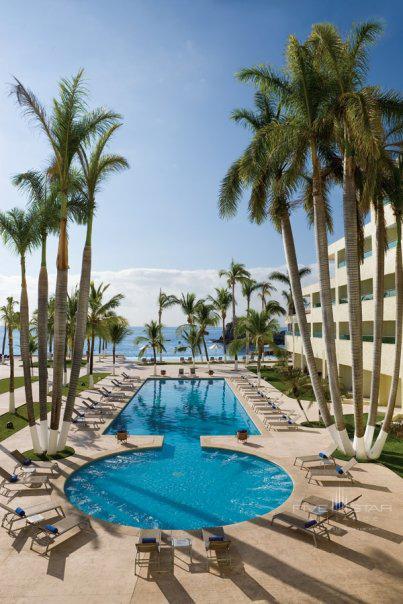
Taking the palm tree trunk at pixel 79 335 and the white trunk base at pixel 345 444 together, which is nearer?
the white trunk base at pixel 345 444

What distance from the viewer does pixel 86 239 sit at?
16328 millimetres

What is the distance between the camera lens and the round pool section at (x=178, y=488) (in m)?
11.7

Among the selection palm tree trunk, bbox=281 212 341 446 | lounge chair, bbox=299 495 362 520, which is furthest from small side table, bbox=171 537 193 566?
palm tree trunk, bbox=281 212 341 446

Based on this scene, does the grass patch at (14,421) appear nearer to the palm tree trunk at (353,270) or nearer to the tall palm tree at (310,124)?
the tall palm tree at (310,124)

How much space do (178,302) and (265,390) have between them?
67.4 feet

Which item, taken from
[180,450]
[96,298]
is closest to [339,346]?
[180,450]

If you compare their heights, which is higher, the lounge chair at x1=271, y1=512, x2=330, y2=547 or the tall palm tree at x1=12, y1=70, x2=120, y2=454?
the tall palm tree at x1=12, y1=70, x2=120, y2=454

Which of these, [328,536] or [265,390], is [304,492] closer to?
[328,536]

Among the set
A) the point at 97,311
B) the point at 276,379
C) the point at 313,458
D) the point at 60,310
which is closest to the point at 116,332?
the point at 97,311

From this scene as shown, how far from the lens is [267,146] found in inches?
597

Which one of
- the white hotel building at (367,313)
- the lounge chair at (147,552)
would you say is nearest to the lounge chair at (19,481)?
the lounge chair at (147,552)

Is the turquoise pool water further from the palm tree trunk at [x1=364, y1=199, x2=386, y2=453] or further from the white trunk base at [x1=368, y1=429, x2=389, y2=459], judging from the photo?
the palm tree trunk at [x1=364, y1=199, x2=386, y2=453]

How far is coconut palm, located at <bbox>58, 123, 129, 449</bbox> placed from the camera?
15.8 meters

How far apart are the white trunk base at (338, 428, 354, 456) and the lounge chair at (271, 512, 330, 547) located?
16.2 feet
